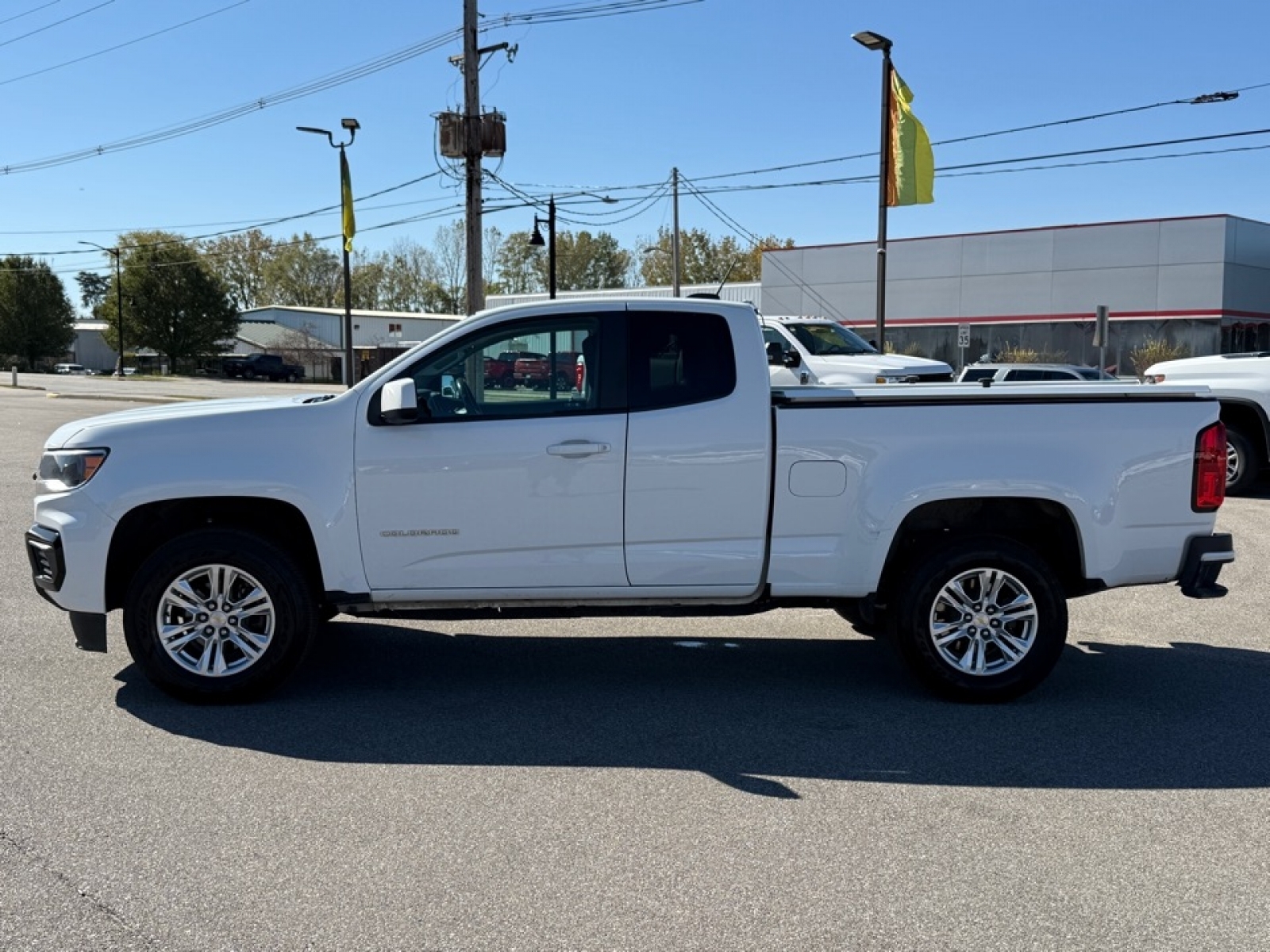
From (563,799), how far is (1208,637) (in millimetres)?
4687

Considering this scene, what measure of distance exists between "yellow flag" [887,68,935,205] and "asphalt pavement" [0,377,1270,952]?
15743 mm

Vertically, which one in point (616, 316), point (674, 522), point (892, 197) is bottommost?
point (674, 522)

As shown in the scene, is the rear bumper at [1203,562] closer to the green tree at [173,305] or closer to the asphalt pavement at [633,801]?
the asphalt pavement at [633,801]

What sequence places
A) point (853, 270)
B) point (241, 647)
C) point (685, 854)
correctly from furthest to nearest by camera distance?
point (853, 270) < point (241, 647) < point (685, 854)

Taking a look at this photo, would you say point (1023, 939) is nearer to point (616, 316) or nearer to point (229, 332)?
point (616, 316)

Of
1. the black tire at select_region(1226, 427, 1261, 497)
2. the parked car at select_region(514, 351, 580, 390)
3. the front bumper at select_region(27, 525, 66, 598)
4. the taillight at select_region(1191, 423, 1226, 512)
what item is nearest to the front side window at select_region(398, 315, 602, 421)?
the parked car at select_region(514, 351, 580, 390)

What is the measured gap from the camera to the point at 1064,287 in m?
40.6

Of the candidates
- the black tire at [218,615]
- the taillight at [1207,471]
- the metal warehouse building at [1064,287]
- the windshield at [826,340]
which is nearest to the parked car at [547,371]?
the black tire at [218,615]

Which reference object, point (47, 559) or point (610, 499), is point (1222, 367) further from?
point (47, 559)

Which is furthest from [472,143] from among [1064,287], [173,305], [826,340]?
[173,305]

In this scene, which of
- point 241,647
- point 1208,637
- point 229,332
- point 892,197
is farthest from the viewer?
point 229,332

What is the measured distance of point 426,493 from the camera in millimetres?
5676

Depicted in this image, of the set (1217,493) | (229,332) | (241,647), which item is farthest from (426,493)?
(229,332)

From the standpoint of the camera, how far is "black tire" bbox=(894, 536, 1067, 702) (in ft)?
19.0
